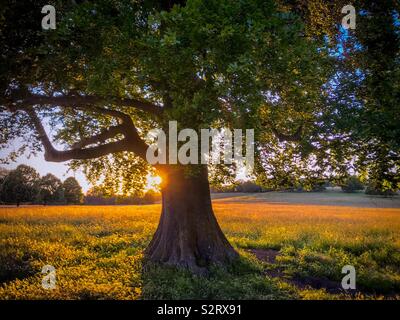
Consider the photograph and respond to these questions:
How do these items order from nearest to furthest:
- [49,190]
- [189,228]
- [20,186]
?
[189,228] < [20,186] < [49,190]

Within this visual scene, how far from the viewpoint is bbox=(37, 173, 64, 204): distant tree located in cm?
8419

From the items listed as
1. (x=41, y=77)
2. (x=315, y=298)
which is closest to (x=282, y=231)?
(x=315, y=298)

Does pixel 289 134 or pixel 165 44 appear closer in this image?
pixel 165 44

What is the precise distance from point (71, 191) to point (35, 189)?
9.12m

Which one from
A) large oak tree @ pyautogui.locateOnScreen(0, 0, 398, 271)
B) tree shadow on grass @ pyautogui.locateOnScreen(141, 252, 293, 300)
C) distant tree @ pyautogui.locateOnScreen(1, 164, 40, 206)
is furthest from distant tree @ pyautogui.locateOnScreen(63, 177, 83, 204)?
tree shadow on grass @ pyautogui.locateOnScreen(141, 252, 293, 300)

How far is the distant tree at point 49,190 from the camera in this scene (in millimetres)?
84188

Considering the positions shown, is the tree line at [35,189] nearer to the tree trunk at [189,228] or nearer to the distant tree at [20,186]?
the distant tree at [20,186]

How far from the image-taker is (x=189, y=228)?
15.8 m

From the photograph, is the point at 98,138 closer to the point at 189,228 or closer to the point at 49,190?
the point at 189,228

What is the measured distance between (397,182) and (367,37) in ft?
18.5

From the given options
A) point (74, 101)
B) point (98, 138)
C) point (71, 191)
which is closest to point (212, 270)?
point (98, 138)

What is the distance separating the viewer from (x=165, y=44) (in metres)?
8.77

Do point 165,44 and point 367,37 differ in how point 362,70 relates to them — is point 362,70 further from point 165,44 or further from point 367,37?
point 165,44

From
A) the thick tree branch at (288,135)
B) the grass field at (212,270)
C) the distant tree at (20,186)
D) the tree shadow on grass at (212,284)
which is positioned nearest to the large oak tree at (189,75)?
the thick tree branch at (288,135)
